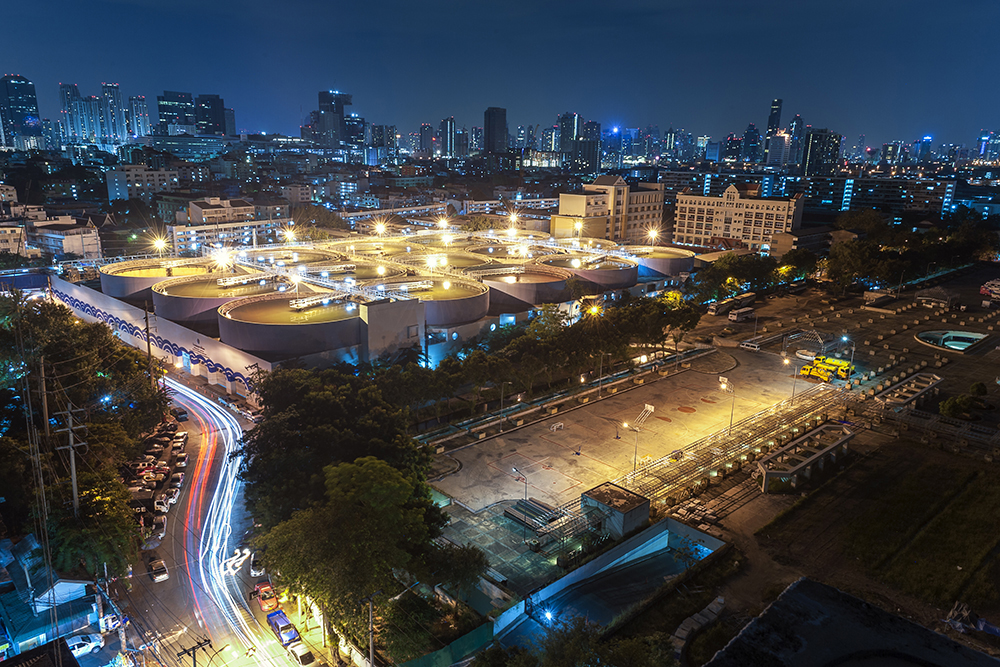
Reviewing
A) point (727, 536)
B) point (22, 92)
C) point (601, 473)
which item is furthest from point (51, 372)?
point (22, 92)

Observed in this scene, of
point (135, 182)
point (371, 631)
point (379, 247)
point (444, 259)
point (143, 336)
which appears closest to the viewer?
point (371, 631)

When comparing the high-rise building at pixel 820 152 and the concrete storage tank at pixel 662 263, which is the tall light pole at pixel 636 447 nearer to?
the concrete storage tank at pixel 662 263

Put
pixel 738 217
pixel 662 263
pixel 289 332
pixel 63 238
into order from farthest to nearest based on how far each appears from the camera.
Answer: pixel 738 217 < pixel 63 238 < pixel 662 263 < pixel 289 332

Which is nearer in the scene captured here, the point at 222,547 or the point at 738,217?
the point at 222,547

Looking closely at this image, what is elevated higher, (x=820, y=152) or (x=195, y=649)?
(x=820, y=152)

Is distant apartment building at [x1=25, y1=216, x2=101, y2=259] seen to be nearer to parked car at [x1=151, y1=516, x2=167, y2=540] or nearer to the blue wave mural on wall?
the blue wave mural on wall

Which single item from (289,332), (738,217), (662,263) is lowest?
(289,332)

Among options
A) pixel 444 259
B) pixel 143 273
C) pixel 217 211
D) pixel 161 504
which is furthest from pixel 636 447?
pixel 217 211

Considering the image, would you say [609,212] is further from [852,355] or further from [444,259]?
[852,355]
